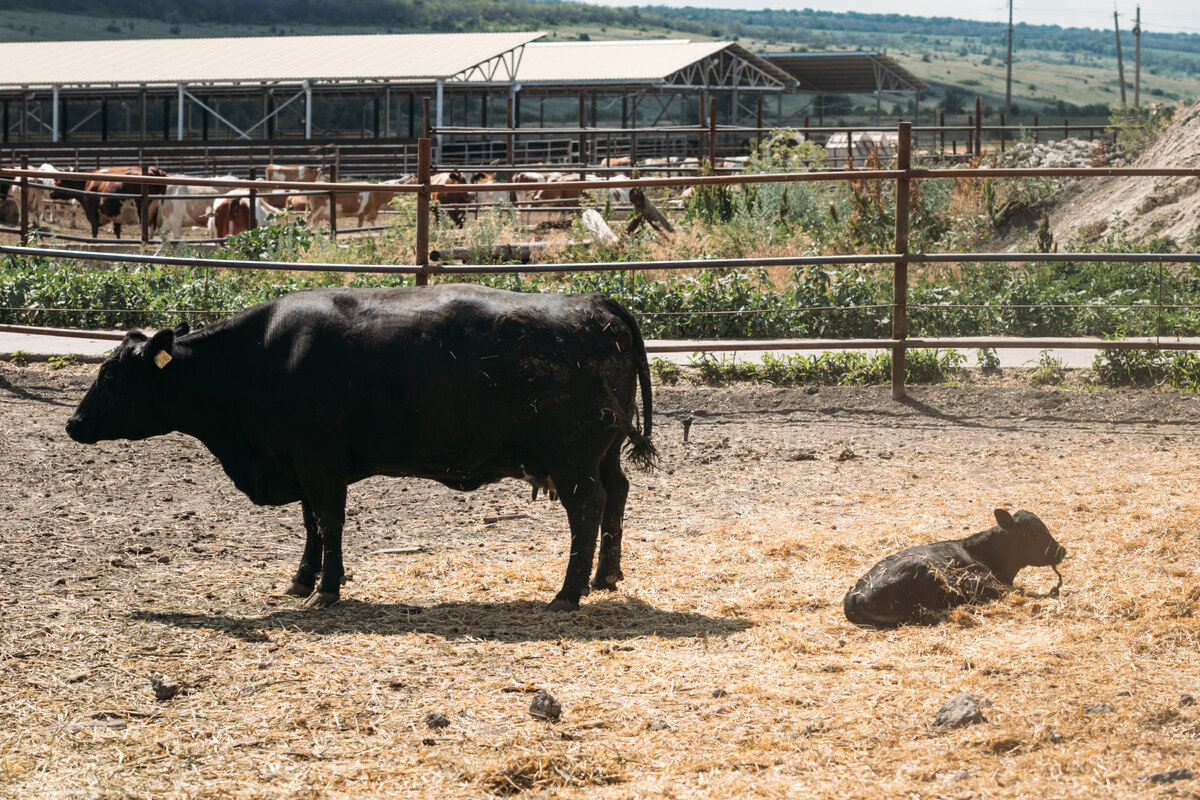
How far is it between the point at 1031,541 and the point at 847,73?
185 ft

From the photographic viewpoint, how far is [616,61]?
4691cm

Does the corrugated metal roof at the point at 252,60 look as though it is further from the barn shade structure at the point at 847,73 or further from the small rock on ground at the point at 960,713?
the small rock on ground at the point at 960,713

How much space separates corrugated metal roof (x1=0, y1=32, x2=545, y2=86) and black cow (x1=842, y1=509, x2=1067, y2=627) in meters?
31.7

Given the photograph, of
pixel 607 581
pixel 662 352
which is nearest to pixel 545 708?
pixel 607 581

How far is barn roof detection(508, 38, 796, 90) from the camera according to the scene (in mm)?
43312

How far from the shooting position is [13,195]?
2527 cm

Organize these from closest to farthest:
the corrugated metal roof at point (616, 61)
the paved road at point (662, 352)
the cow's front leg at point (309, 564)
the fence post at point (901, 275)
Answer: the cow's front leg at point (309, 564), the fence post at point (901, 275), the paved road at point (662, 352), the corrugated metal roof at point (616, 61)

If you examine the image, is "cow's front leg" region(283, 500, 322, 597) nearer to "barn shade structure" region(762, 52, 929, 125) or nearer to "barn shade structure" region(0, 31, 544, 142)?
"barn shade structure" region(0, 31, 544, 142)

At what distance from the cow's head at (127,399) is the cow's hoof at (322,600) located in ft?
3.96

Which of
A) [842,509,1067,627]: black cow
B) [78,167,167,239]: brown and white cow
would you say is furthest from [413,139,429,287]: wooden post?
[78,167,167,239]: brown and white cow

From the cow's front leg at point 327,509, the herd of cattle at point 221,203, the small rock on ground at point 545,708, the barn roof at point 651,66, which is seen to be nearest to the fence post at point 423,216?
the cow's front leg at point 327,509

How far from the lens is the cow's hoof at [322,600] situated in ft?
16.9

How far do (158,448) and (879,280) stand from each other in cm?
676

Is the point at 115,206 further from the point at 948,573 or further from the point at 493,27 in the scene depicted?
the point at 493,27
